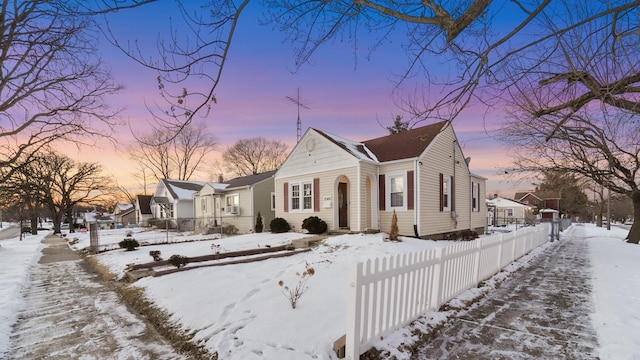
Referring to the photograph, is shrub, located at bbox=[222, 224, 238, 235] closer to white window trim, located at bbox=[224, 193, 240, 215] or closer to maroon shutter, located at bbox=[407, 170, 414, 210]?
white window trim, located at bbox=[224, 193, 240, 215]

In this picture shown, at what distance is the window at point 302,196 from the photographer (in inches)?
592

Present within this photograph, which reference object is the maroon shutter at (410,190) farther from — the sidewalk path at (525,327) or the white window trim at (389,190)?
the sidewalk path at (525,327)

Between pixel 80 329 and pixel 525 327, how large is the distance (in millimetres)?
6140

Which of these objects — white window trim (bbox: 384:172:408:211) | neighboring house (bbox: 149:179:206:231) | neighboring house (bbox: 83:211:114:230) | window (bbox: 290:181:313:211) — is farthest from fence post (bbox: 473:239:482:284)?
neighboring house (bbox: 149:179:206:231)

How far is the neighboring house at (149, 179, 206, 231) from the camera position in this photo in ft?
90.6

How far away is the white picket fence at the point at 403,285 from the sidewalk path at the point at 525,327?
40cm

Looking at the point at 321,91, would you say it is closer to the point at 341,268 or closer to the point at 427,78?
the point at 427,78

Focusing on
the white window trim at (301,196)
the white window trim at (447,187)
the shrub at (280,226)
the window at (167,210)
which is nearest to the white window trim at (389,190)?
the white window trim at (447,187)

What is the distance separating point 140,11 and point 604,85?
644 centimetres

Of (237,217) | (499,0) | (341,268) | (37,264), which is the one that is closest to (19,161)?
(37,264)

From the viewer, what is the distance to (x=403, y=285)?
370 centimetres

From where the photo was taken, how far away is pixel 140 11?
3484 mm

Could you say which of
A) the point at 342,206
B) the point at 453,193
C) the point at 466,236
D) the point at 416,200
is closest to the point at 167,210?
the point at 342,206

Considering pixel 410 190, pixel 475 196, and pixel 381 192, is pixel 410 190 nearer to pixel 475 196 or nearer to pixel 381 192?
pixel 381 192
